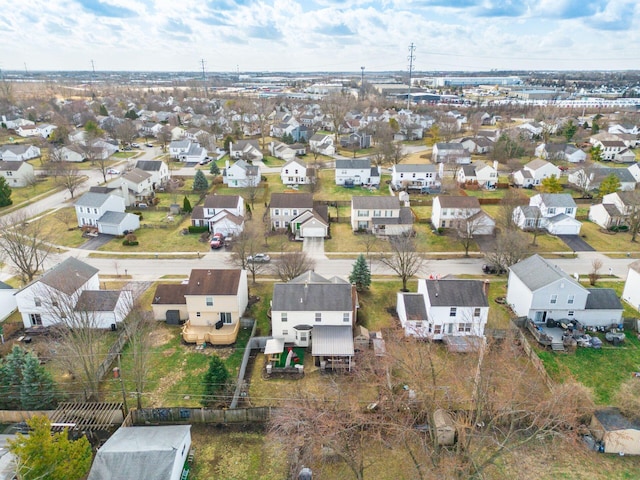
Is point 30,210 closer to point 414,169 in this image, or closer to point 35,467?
point 35,467

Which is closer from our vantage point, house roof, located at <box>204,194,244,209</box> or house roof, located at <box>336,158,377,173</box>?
house roof, located at <box>204,194,244,209</box>

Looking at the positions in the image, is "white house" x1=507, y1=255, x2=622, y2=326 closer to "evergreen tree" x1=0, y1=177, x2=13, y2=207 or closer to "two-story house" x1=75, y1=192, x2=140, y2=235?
"two-story house" x1=75, y1=192, x2=140, y2=235

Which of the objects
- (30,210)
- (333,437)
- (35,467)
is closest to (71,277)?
(35,467)

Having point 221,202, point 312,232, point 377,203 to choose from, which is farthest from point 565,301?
point 221,202

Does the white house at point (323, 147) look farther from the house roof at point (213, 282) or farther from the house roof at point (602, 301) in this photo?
the house roof at point (602, 301)

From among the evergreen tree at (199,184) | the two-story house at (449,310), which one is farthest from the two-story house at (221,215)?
the two-story house at (449,310)

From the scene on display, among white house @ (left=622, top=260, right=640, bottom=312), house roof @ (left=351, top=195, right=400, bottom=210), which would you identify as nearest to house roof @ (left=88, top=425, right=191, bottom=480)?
white house @ (left=622, top=260, right=640, bottom=312)

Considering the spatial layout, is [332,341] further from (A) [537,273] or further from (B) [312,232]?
(B) [312,232]
